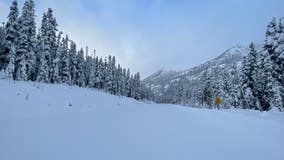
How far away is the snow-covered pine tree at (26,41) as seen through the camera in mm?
32219

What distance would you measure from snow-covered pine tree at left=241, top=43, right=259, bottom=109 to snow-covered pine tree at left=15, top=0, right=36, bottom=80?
3511 centimetres

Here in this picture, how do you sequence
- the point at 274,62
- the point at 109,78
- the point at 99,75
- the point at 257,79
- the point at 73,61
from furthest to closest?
the point at 109,78 → the point at 99,75 → the point at 73,61 → the point at 257,79 → the point at 274,62

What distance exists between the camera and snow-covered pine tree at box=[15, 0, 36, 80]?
106 ft

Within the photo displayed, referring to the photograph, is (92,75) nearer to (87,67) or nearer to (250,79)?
(87,67)

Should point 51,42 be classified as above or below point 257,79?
above

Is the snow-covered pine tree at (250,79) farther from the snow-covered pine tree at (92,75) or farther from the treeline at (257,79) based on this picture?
the snow-covered pine tree at (92,75)

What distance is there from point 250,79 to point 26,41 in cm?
3635

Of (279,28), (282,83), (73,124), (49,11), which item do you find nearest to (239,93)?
(282,83)

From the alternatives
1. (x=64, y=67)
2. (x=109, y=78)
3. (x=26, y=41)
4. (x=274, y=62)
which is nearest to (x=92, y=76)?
(x=109, y=78)

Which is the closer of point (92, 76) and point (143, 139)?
point (143, 139)

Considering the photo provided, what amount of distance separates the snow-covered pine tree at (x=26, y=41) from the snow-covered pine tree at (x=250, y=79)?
35113mm

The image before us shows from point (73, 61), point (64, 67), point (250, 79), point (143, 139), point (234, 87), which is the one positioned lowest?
point (143, 139)

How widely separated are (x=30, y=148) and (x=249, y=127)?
604 centimetres

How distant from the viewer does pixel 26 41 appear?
32.8 m
